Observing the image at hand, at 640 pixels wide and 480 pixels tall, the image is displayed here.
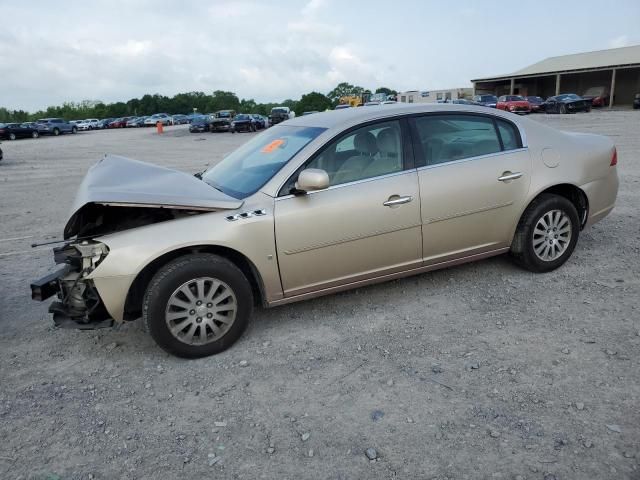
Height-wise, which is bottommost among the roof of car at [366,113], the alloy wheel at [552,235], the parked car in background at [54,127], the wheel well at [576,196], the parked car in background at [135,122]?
the parked car in background at [135,122]

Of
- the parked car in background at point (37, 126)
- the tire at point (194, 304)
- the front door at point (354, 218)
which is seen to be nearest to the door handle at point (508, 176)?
the front door at point (354, 218)

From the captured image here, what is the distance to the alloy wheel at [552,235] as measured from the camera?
185 inches

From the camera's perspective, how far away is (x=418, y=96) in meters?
57.8

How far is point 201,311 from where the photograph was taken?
11.9ft

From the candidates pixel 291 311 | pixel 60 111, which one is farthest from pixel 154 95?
pixel 291 311

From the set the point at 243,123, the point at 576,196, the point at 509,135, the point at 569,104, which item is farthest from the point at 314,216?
the point at 569,104

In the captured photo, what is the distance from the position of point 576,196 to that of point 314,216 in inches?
106

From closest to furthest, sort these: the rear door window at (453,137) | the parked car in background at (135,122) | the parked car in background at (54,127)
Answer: the rear door window at (453,137) → the parked car in background at (54,127) → the parked car in background at (135,122)

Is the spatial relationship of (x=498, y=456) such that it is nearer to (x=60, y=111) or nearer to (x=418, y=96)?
(x=418, y=96)

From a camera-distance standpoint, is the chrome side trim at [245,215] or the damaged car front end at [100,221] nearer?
the damaged car front end at [100,221]

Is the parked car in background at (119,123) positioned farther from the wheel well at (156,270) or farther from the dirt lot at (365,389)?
the wheel well at (156,270)

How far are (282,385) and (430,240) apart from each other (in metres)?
1.71

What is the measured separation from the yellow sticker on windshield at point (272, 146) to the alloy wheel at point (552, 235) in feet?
7.68

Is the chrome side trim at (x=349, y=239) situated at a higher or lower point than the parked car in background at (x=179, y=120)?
higher
